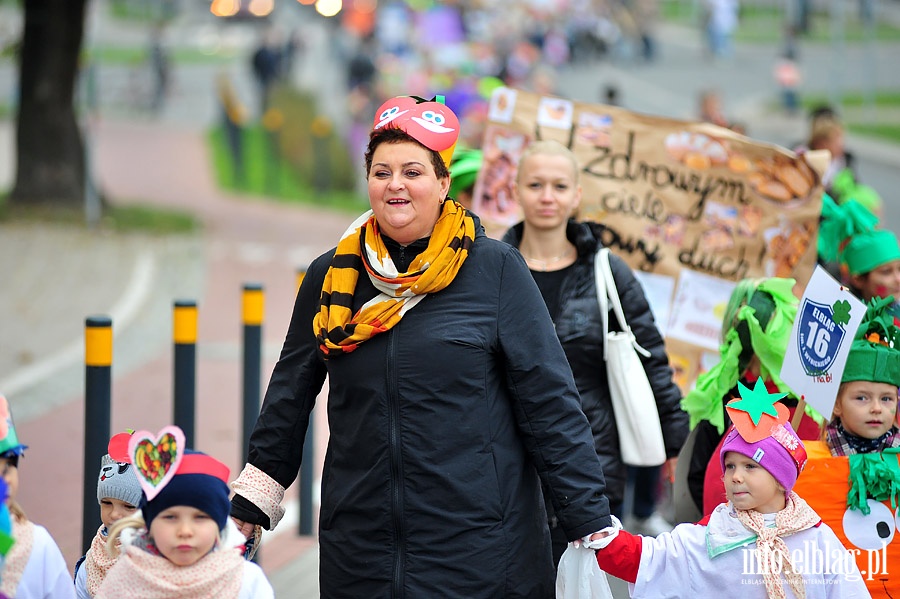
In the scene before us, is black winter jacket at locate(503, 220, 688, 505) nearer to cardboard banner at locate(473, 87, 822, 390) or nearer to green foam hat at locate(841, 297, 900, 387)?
green foam hat at locate(841, 297, 900, 387)

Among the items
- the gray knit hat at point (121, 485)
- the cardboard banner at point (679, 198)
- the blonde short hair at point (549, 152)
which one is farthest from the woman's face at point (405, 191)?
the cardboard banner at point (679, 198)

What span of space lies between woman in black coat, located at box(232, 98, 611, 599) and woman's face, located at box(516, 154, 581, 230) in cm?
126

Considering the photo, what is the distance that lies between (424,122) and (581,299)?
147 cm

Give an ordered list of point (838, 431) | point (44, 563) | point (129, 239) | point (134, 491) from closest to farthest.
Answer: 1. point (44, 563)
2. point (134, 491)
3. point (838, 431)
4. point (129, 239)

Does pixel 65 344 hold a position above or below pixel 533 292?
below

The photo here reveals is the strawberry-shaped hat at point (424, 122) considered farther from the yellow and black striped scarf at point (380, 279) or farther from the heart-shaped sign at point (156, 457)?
the heart-shaped sign at point (156, 457)

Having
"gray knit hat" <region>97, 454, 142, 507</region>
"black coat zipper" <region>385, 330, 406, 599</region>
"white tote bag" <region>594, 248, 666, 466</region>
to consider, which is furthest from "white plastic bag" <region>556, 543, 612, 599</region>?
"gray knit hat" <region>97, 454, 142, 507</region>

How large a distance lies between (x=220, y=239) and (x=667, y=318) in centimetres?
1261

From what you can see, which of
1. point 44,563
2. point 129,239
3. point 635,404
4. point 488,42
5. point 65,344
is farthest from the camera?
point 488,42

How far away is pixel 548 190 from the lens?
5117 mm

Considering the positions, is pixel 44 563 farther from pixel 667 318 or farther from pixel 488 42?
pixel 488 42

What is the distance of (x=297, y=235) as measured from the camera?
766 inches

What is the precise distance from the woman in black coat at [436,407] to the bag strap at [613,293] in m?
1.24

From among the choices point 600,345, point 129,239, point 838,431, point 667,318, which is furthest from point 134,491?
point 129,239
